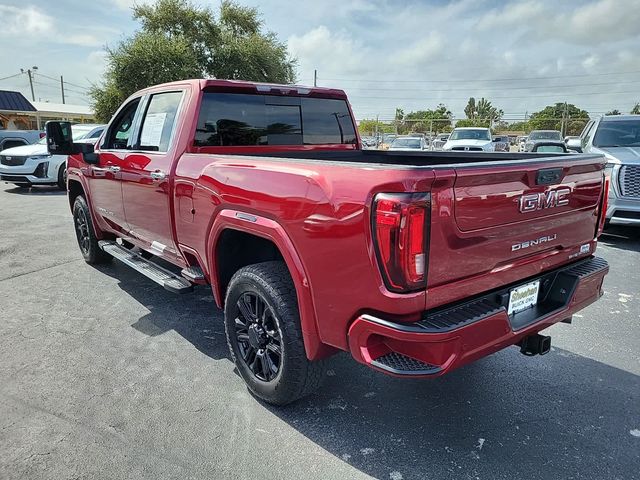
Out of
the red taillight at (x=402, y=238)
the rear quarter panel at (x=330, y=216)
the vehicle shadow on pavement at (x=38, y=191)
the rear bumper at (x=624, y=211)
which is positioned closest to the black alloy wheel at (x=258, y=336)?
the rear quarter panel at (x=330, y=216)

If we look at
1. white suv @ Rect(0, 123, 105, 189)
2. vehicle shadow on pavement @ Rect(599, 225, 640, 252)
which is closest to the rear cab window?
vehicle shadow on pavement @ Rect(599, 225, 640, 252)

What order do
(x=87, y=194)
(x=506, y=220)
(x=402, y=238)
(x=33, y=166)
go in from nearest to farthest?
(x=402, y=238) → (x=506, y=220) → (x=87, y=194) → (x=33, y=166)

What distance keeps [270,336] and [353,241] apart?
3.32ft

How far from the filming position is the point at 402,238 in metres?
2.00

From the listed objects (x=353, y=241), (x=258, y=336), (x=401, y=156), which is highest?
(x=401, y=156)

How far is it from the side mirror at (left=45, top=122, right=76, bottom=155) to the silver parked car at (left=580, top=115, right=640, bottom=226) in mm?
6296

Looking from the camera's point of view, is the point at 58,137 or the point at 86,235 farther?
the point at 86,235

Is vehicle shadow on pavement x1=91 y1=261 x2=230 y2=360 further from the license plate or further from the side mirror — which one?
the license plate

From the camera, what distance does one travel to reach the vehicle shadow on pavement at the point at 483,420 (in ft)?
8.00

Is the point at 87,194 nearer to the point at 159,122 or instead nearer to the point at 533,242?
the point at 159,122

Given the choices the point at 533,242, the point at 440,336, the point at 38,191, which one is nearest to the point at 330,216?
the point at 440,336

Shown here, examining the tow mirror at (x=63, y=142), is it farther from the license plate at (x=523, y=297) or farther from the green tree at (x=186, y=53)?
the green tree at (x=186, y=53)

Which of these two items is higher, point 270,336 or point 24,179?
point 270,336

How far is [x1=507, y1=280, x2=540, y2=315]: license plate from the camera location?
2.53 m
